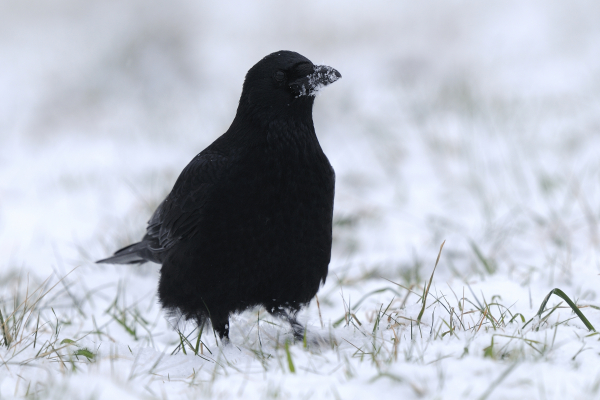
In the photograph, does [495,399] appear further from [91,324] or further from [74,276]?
[74,276]

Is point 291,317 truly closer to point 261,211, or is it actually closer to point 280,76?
point 261,211

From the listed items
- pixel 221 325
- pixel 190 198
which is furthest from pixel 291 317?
pixel 190 198

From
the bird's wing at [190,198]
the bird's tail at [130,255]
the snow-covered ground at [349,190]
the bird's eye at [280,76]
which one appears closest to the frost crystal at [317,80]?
the bird's eye at [280,76]

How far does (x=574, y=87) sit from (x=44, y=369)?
8.04 meters

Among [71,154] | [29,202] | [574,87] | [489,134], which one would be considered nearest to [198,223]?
[29,202]

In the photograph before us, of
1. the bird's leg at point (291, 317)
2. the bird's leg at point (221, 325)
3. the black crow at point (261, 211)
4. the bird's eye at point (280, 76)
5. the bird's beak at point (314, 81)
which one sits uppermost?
the bird's eye at point (280, 76)

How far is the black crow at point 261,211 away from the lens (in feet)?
7.80

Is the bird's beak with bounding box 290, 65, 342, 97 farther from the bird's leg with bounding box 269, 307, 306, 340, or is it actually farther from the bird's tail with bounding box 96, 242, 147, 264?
the bird's tail with bounding box 96, 242, 147, 264

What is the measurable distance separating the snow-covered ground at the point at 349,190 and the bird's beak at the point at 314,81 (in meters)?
0.97

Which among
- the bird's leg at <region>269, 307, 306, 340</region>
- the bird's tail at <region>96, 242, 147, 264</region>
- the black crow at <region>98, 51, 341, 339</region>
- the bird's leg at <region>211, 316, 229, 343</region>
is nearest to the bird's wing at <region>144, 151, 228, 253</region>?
the black crow at <region>98, 51, 341, 339</region>

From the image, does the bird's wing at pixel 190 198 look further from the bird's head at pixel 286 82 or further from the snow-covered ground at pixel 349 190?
the snow-covered ground at pixel 349 190

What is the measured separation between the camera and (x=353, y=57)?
1034cm

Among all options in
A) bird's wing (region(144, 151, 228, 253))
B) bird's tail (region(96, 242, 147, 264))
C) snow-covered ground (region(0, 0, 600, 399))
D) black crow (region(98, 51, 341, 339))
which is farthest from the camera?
bird's tail (region(96, 242, 147, 264))

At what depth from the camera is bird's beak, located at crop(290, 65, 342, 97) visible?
2428mm
